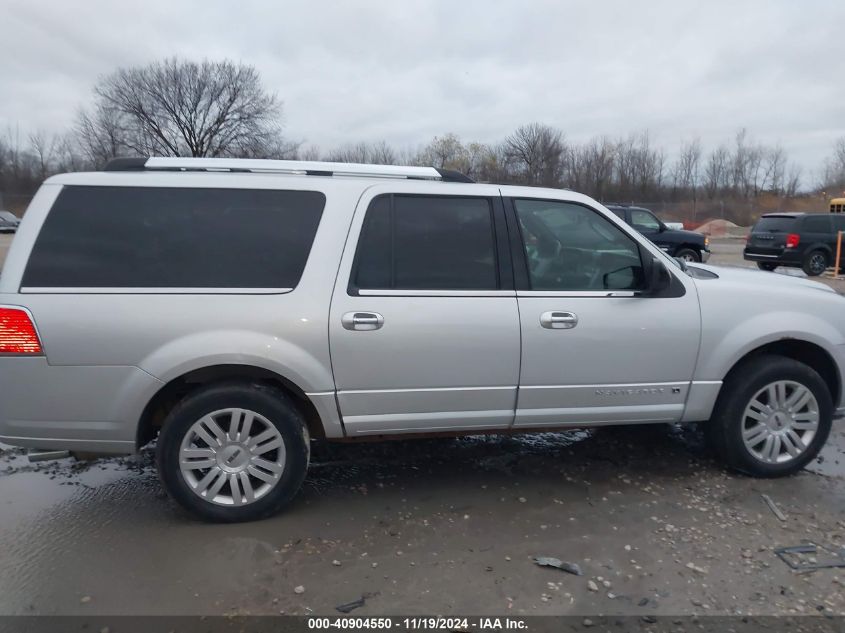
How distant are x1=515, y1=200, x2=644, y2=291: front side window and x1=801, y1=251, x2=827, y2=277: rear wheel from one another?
15502 mm

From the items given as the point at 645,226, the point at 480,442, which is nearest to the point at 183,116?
the point at 645,226

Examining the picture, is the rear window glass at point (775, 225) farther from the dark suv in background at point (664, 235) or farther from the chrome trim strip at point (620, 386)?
the chrome trim strip at point (620, 386)

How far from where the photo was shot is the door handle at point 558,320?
12.3 feet

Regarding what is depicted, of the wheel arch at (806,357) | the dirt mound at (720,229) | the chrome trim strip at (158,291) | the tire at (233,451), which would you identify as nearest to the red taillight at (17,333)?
the chrome trim strip at (158,291)

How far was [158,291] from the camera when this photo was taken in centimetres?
341

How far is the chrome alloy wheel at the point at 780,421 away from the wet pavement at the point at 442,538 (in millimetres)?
214

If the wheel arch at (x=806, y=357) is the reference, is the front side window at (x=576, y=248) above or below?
above

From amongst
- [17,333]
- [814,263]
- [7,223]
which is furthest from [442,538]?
[7,223]

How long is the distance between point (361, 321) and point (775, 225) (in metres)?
17.1

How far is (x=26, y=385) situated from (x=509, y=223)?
2.83m

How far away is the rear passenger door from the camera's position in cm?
356

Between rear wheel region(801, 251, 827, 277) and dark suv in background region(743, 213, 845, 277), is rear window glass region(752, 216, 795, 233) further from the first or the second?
rear wheel region(801, 251, 827, 277)

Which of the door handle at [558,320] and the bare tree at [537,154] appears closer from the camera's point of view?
the door handle at [558,320]

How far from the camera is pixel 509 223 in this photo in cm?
389
